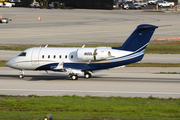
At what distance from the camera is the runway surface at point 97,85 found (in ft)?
87.5

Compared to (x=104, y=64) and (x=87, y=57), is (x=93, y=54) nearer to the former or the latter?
(x=87, y=57)

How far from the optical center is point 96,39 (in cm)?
6975

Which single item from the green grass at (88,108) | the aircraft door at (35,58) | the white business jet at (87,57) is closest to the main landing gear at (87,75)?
the white business jet at (87,57)

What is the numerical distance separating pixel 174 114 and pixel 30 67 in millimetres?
18911

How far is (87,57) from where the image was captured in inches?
1251

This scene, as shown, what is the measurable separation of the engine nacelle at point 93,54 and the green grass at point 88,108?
7888 millimetres

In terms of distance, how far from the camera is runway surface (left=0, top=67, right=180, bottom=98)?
2667 cm

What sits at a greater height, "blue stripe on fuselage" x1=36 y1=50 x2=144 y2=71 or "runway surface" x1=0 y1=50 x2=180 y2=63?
"blue stripe on fuselage" x1=36 y1=50 x2=144 y2=71

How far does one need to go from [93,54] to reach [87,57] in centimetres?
67

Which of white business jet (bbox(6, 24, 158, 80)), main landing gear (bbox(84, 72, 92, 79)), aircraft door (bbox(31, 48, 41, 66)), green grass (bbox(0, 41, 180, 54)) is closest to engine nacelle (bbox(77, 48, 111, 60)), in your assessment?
white business jet (bbox(6, 24, 158, 80))

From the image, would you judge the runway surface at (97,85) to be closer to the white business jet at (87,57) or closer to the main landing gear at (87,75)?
the main landing gear at (87,75)

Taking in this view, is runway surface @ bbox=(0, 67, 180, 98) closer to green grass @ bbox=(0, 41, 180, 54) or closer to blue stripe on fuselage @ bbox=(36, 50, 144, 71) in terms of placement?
blue stripe on fuselage @ bbox=(36, 50, 144, 71)

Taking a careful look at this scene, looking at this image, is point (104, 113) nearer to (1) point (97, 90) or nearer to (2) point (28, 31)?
(1) point (97, 90)

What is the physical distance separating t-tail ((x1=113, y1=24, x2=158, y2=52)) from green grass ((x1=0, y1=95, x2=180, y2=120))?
8.31 metres
